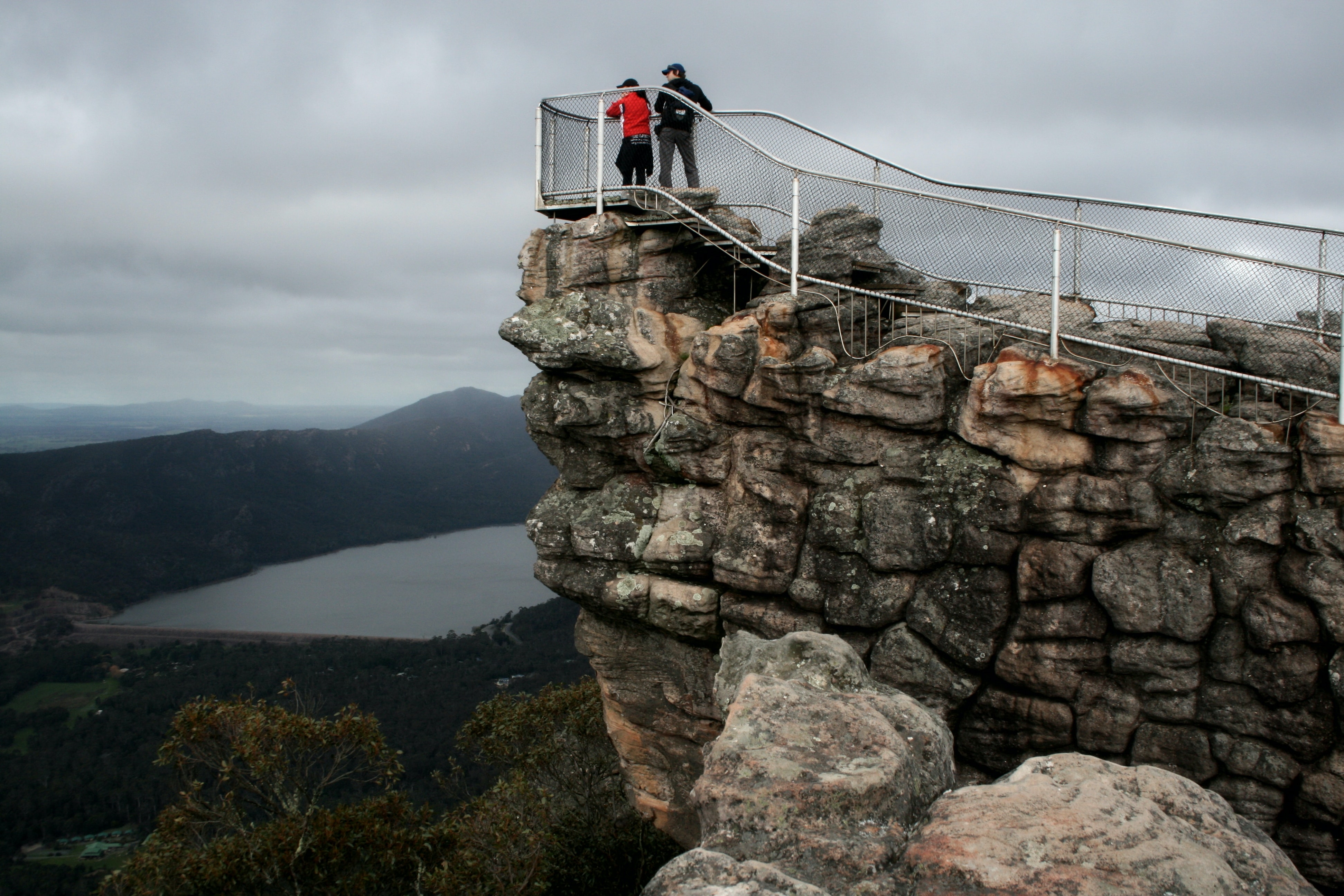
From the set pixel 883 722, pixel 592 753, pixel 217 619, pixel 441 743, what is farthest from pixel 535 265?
pixel 217 619

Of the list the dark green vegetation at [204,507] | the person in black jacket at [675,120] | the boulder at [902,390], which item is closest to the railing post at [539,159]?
the person in black jacket at [675,120]

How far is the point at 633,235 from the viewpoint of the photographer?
587 inches

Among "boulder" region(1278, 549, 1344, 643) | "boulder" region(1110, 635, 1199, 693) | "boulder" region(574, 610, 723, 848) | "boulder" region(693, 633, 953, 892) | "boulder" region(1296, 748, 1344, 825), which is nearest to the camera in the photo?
"boulder" region(693, 633, 953, 892)

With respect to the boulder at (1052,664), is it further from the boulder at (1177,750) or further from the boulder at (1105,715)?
the boulder at (1177,750)

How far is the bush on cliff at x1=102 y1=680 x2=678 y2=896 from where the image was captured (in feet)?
41.6

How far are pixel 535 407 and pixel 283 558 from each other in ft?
503

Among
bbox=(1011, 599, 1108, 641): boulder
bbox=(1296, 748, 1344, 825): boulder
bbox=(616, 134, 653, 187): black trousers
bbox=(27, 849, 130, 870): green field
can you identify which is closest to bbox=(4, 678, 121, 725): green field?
bbox=(27, 849, 130, 870): green field

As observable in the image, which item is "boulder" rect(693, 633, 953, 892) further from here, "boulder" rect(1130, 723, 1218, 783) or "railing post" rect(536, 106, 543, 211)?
"railing post" rect(536, 106, 543, 211)

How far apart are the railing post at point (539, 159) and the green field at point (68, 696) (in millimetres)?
86711

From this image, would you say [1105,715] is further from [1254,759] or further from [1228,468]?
[1228,468]

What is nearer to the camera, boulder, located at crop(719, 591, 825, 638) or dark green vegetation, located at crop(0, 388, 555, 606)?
boulder, located at crop(719, 591, 825, 638)

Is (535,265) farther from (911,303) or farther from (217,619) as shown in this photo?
(217,619)

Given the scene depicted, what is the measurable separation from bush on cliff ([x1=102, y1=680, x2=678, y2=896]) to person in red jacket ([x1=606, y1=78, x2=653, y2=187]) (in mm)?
11857

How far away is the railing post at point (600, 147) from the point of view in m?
14.7
